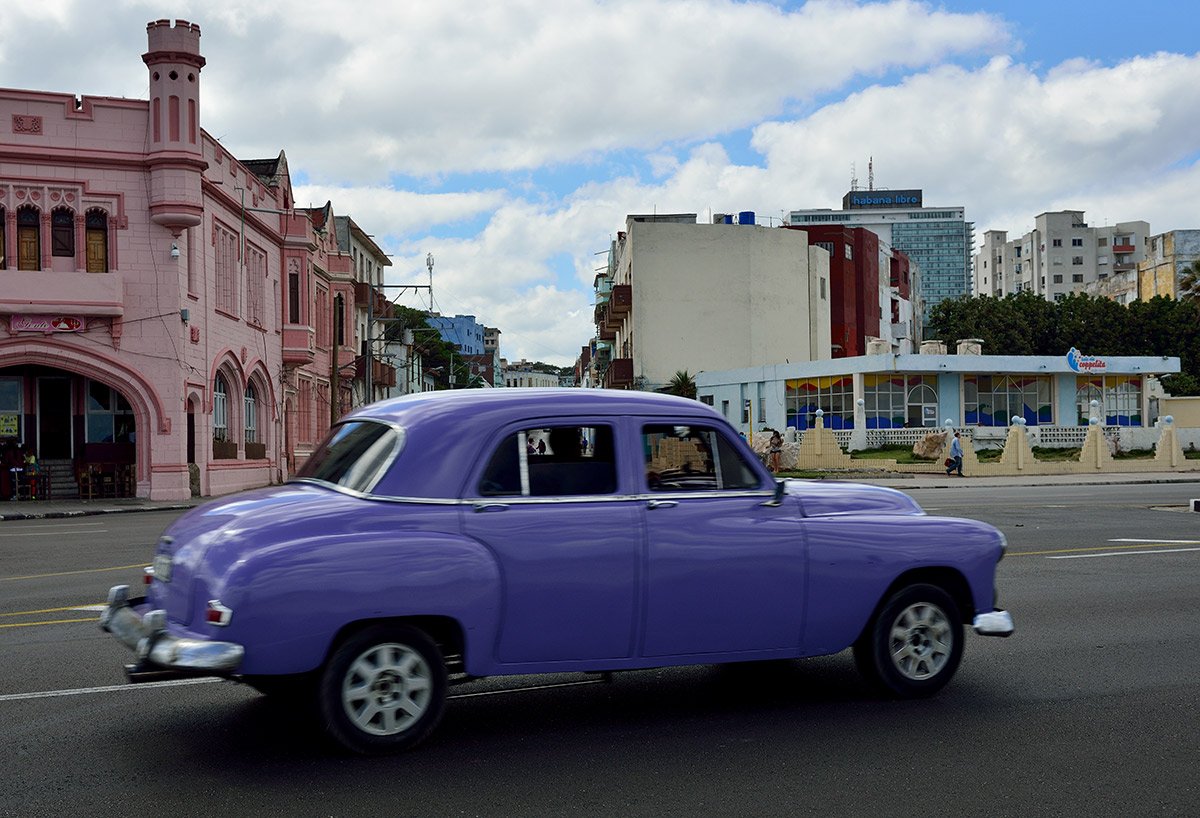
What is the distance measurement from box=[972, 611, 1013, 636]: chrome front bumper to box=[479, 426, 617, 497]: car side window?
7.76 ft

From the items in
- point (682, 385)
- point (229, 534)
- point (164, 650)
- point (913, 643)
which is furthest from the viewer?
point (682, 385)

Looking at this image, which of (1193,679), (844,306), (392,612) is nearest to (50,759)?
(392,612)

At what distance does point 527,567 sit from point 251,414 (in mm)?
36750

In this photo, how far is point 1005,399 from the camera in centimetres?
5394

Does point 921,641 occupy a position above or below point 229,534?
below

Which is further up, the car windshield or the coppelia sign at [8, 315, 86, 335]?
the coppelia sign at [8, 315, 86, 335]

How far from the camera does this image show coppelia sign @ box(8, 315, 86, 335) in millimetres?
30375

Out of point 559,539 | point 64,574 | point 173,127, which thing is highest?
point 173,127

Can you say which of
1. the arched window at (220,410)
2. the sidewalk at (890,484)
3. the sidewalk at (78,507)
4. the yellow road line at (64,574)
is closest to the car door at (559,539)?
the yellow road line at (64,574)

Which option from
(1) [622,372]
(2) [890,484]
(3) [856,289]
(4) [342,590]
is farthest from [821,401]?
(4) [342,590]

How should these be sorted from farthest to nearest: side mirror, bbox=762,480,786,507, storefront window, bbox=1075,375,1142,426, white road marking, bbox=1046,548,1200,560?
storefront window, bbox=1075,375,1142,426, white road marking, bbox=1046,548,1200,560, side mirror, bbox=762,480,786,507

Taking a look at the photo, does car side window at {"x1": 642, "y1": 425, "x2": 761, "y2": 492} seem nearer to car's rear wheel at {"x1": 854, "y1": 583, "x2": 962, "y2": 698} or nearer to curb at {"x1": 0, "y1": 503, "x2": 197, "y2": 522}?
car's rear wheel at {"x1": 854, "y1": 583, "x2": 962, "y2": 698}

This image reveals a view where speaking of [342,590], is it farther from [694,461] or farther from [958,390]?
[958,390]

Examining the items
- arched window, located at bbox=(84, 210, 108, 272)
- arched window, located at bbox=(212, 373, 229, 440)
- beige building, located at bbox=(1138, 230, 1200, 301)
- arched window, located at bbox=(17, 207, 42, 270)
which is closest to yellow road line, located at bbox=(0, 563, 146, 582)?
arched window, located at bbox=(17, 207, 42, 270)
